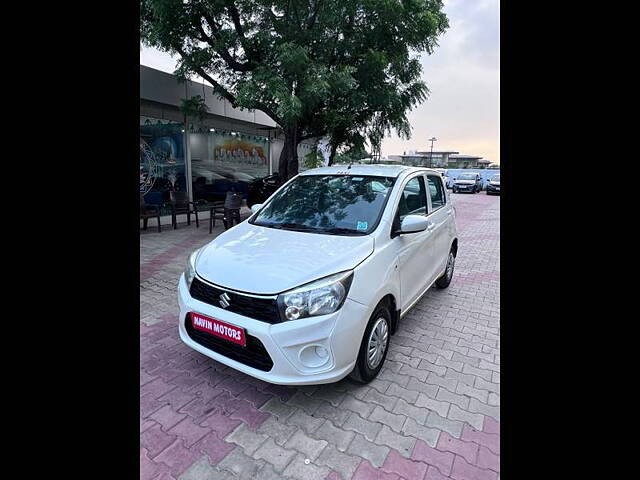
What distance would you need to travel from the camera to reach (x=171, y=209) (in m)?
9.30

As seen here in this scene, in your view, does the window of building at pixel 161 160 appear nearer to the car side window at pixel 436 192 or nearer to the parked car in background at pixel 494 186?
the car side window at pixel 436 192

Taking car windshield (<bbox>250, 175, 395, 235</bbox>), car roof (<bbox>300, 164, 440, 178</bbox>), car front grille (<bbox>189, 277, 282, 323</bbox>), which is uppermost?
car roof (<bbox>300, 164, 440, 178</bbox>)

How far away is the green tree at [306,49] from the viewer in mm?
6859

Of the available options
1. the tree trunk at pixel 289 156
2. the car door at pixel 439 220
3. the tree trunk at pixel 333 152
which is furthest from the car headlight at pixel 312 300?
the tree trunk at pixel 333 152

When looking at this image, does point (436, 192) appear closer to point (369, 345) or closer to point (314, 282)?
point (369, 345)

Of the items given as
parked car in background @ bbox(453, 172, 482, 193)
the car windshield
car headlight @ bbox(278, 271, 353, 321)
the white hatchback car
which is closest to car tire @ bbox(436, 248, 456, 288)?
the white hatchback car

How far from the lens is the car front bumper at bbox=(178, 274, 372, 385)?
2365mm

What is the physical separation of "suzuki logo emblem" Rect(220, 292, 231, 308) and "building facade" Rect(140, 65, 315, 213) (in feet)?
20.6

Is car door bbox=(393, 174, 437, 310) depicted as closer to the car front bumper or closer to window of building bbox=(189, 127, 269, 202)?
the car front bumper

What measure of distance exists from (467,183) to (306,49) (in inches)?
897
